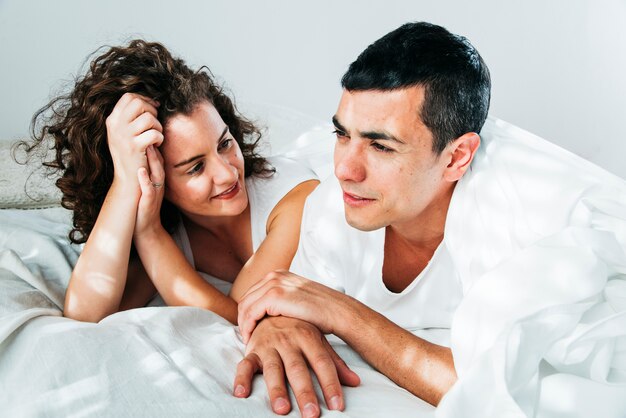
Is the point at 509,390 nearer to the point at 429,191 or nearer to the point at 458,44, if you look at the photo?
the point at 429,191

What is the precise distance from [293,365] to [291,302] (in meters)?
0.18

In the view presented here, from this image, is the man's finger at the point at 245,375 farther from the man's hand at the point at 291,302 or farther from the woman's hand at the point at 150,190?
the woman's hand at the point at 150,190

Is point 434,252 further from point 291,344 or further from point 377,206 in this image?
point 291,344

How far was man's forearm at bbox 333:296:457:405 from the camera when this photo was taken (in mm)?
1366

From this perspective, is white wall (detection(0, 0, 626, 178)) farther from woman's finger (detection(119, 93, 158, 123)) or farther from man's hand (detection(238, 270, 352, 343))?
man's hand (detection(238, 270, 352, 343))

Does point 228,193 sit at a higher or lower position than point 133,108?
lower

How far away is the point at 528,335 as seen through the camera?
1240 millimetres

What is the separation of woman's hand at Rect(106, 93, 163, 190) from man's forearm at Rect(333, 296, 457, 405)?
0.65m

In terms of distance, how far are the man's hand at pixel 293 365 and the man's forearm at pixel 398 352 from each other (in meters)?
0.07

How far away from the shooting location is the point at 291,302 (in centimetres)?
150

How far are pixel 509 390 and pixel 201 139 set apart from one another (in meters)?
1.01

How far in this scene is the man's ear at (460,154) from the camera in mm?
1589

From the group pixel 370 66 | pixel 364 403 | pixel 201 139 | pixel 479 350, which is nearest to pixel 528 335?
pixel 479 350

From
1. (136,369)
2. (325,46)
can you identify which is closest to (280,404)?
(136,369)
